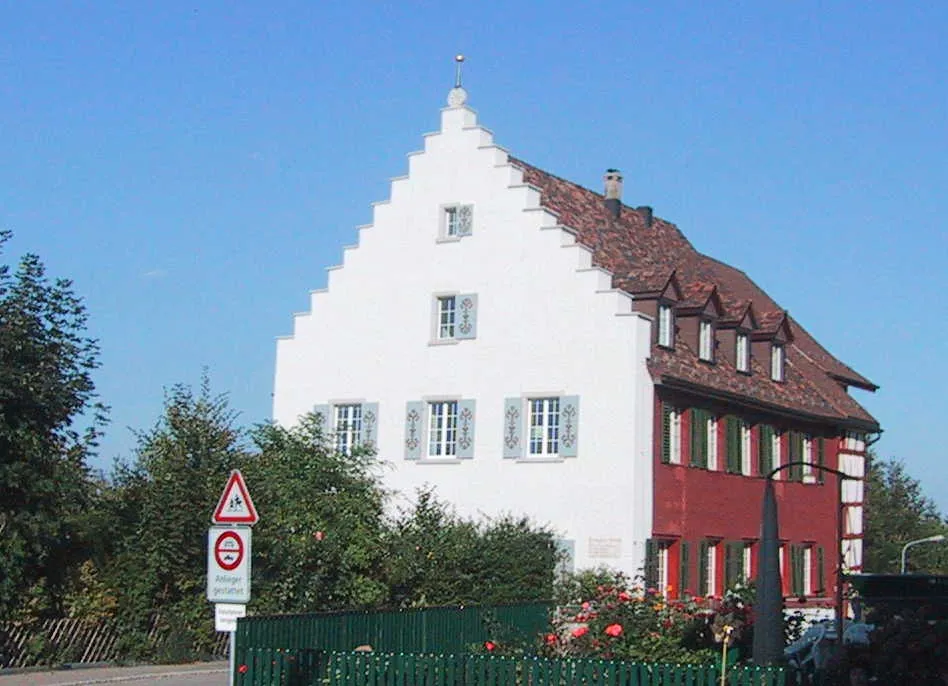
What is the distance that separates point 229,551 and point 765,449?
2728cm

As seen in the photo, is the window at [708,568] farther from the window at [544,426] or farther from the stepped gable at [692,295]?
the window at [544,426]

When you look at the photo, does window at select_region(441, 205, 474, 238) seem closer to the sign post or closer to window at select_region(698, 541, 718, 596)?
window at select_region(698, 541, 718, 596)

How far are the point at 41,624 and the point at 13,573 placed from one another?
4.01ft

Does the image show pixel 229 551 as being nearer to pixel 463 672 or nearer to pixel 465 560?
pixel 463 672

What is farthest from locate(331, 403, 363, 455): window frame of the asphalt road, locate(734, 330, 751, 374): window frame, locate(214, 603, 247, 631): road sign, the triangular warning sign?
locate(214, 603, 247, 631): road sign

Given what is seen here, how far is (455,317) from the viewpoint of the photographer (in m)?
37.2

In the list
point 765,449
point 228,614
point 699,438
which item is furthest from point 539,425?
point 228,614

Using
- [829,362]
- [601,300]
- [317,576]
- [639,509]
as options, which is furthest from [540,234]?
[829,362]

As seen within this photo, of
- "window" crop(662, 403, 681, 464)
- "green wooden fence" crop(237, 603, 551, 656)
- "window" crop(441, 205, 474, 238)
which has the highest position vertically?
"window" crop(441, 205, 474, 238)

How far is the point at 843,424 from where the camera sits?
143 ft

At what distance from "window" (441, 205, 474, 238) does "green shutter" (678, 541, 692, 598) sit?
28.7 feet

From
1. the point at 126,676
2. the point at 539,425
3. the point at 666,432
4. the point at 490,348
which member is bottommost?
the point at 126,676

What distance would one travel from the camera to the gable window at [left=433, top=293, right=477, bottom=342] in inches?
1453

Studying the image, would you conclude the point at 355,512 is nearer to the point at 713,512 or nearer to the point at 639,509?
the point at 639,509
